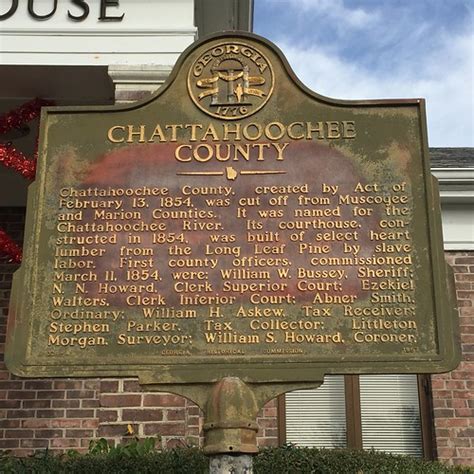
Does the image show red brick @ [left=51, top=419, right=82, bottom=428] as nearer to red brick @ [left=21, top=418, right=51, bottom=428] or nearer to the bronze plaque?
red brick @ [left=21, top=418, right=51, bottom=428]

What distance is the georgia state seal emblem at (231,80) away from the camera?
4594 mm

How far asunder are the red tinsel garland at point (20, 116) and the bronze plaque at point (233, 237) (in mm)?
3493

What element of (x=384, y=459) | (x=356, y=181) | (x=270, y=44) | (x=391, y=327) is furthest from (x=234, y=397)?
(x=384, y=459)

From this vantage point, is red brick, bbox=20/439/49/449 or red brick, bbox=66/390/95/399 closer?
red brick, bbox=20/439/49/449

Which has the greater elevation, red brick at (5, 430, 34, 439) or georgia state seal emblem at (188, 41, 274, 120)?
georgia state seal emblem at (188, 41, 274, 120)

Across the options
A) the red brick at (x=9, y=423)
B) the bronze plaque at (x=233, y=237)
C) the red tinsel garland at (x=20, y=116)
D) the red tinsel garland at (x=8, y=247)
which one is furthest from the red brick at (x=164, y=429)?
the red tinsel garland at (x=20, y=116)

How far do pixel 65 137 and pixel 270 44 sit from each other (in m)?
1.46

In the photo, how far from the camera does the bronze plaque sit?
410 cm

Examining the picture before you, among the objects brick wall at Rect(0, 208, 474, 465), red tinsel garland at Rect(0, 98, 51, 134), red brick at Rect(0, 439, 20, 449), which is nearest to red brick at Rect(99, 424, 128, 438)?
brick wall at Rect(0, 208, 474, 465)

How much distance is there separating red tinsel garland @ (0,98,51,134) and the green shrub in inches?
139

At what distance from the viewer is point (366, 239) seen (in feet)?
14.1

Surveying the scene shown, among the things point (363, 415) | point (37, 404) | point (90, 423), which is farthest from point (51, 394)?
point (363, 415)

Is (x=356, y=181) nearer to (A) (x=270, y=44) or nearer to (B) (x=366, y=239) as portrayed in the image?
(B) (x=366, y=239)

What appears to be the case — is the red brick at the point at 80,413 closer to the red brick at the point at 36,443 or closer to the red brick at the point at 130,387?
the red brick at the point at 36,443
